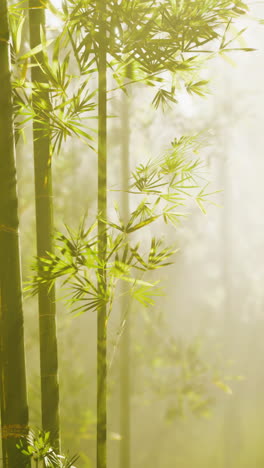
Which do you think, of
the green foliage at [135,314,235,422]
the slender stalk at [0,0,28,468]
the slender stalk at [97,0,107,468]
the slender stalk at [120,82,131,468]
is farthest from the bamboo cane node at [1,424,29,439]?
the green foliage at [135,314,235,422]

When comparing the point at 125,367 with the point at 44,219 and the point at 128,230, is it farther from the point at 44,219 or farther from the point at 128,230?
the point at 128,230

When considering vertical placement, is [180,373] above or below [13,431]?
below

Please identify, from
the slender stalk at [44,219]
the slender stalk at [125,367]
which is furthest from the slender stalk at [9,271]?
the slender stalk at [125,367]

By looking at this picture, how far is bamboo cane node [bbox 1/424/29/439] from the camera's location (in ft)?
6.37

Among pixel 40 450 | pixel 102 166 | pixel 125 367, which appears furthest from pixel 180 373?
pixel 102 166

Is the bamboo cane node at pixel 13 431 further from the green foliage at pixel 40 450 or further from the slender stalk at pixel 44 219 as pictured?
the slender stalk at pixel 44 219

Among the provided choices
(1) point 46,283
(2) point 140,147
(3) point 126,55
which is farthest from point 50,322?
(2) point 140,147

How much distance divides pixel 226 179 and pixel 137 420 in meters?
6.60

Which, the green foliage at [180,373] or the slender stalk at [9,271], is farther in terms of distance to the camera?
the green foliage at [180,373]

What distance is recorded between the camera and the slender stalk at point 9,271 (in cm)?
187

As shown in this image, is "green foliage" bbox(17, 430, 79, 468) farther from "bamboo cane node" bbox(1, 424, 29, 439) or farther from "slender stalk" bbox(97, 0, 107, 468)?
"slender stalk" bbox(97, 0, 107, 468)

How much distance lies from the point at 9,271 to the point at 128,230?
0.53m

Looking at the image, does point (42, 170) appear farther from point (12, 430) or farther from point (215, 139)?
point (215, 139)

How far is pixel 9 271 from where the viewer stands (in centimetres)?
188
